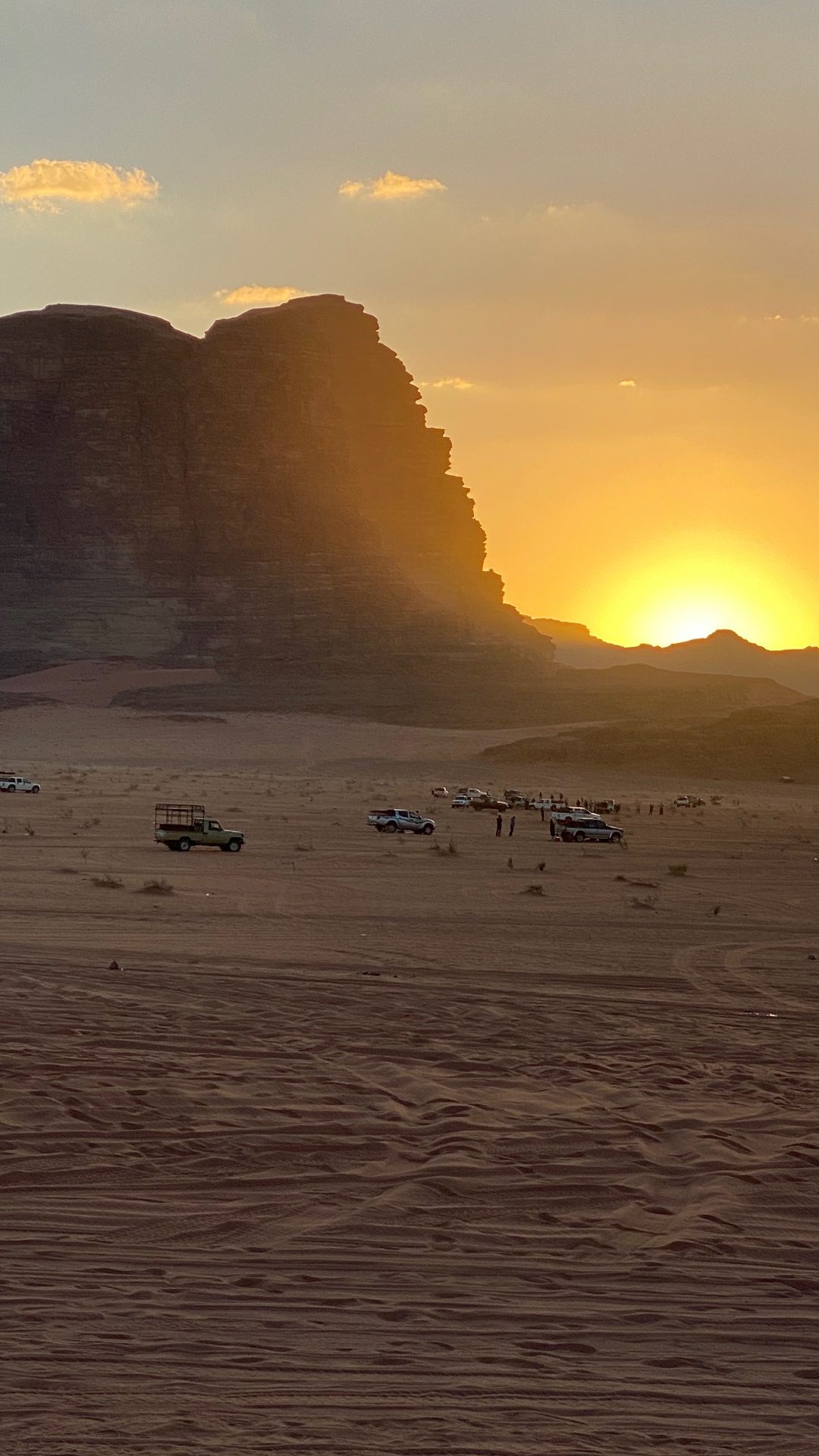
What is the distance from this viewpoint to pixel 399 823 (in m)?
38.8

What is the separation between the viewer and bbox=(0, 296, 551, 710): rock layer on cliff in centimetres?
13338

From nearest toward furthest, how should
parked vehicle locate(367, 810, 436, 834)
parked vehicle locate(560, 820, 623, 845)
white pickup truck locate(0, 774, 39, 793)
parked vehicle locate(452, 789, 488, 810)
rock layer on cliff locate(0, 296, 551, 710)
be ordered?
parked vehicle locate(560, 820, 623, 845) < parked vehicle locate(367, 810, 436, 834) < parked vehicle locate(452, 789, 488, 810) < white pickup truck locate(0, 774, 39, 793) < rock layer on cliff locate(0, 296, 551, 710)

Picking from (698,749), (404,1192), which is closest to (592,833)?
(404,1192)

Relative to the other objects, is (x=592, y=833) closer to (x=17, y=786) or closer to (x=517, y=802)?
(x=517, y=802)

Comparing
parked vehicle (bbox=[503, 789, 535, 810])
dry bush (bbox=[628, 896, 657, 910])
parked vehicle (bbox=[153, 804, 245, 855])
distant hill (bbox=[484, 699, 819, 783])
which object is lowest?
dry bush (bbox=[628, 896, 657, 910])

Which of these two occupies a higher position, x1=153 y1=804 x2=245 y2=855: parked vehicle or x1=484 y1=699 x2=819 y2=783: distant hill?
x1=484 y1=699 x2=819 y2=783: distant hill

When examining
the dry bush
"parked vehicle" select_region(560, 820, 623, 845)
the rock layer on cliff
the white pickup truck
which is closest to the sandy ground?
the dry bush

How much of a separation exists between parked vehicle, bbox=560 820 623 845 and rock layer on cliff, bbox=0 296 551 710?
89.8 metres

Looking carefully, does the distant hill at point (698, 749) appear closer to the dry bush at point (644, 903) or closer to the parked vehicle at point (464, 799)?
the parked vehicle at point (464, 799)

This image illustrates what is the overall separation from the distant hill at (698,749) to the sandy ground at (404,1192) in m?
56.1

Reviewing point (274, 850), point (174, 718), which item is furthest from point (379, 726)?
point (274, 850)

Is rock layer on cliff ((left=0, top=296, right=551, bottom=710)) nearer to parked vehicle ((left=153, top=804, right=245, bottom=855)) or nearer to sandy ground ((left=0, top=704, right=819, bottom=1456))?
parked vehicle ((left=153, top=804, right=245, bottom=855))

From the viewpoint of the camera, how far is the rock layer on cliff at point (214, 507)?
133m

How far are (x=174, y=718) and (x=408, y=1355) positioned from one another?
312ft
